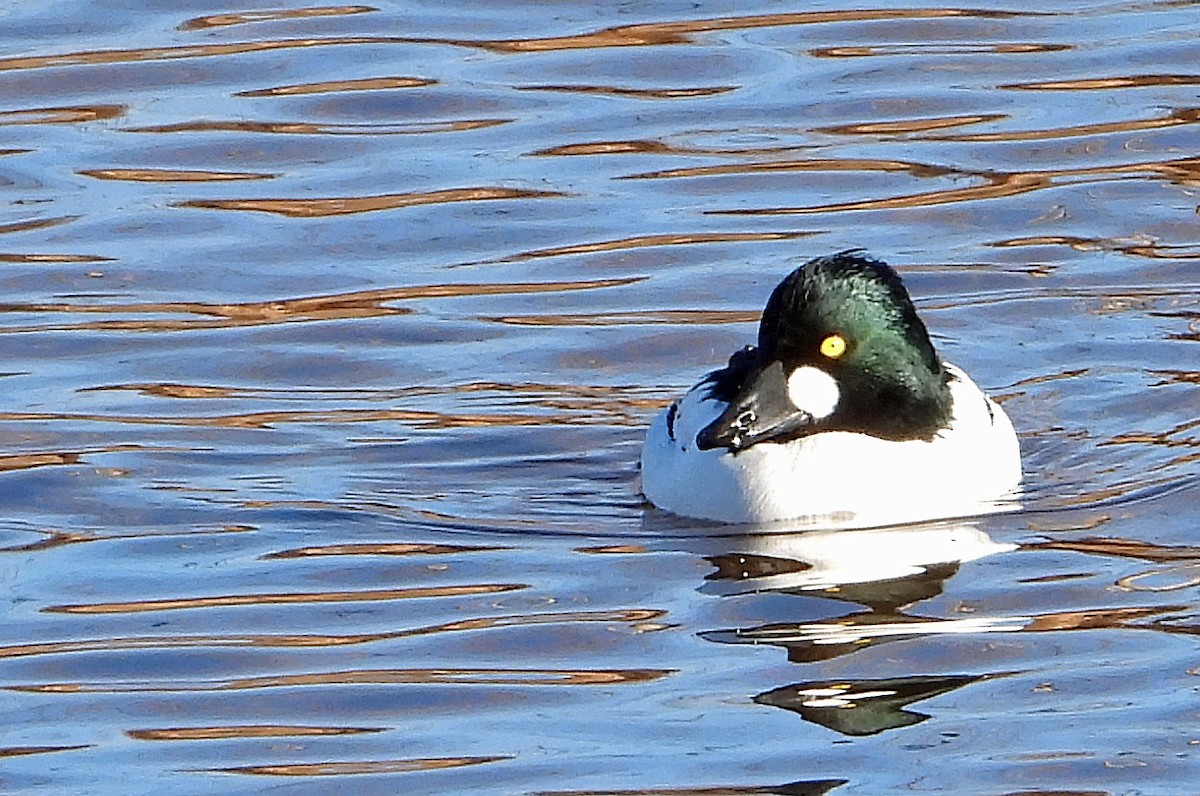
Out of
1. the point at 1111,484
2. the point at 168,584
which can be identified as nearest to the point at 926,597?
the point at 1111,484

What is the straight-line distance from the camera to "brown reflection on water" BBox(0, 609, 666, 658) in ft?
27.0

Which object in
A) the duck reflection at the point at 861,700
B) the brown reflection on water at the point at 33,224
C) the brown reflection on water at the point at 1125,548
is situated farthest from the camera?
the brown reflection on water at the point at 33,224

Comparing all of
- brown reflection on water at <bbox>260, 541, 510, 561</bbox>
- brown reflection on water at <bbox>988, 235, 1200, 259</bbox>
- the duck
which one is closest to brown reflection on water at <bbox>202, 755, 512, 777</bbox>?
brown reflection on water at <bbox>260, 541, 510, 561</bbox>

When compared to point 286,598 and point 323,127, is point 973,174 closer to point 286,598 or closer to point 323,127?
point 323,127

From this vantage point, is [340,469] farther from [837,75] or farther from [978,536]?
[837,75]

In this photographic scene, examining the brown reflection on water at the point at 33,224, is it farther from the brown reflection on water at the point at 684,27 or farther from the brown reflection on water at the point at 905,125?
the brown reflection on water at the point at 905,125

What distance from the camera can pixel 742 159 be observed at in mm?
14008

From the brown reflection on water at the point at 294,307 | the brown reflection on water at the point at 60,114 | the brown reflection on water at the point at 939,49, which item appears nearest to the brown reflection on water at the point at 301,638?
the brown reflection on water at the point at 294,307

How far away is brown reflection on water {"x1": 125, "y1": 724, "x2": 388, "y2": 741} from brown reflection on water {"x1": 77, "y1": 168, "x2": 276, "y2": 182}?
673 centimetres

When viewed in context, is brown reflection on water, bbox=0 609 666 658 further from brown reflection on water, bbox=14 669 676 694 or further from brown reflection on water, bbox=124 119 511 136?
brown reflection on water, bbox=124 119 511 136

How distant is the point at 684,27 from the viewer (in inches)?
638

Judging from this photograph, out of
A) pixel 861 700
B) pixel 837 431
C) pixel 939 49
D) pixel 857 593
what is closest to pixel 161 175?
pixel 939 49

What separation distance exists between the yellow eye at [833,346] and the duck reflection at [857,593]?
21.9 inches

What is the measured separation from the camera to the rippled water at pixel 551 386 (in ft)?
24.6
